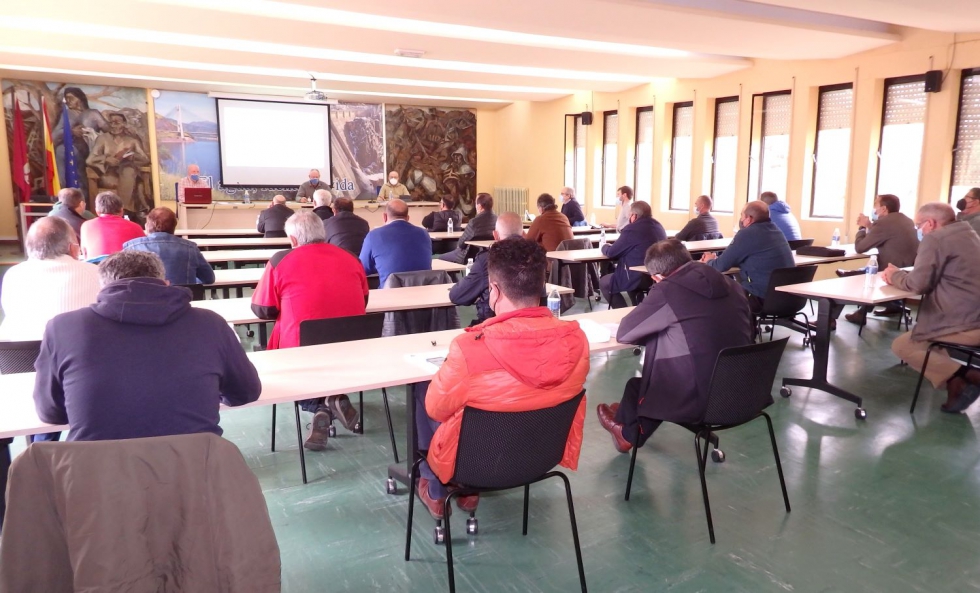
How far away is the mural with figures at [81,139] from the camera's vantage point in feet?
38.7

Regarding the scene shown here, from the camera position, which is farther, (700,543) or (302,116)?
(302,116)

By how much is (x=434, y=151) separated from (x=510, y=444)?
14132 mm

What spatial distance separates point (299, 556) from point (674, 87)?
1044 cm

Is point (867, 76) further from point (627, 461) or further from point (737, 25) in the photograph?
point (627, 461)

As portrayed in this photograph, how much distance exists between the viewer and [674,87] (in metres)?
11.2

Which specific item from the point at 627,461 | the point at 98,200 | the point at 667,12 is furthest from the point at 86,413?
the point at 667,12

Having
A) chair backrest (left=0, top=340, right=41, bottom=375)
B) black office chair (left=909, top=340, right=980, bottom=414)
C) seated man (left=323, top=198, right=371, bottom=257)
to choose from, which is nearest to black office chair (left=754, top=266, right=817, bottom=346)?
black office chair (left=909, top=340, right=980, bottom=414)

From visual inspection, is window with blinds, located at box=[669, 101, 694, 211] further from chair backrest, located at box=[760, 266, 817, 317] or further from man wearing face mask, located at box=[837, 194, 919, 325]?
chair backrest, located at box=[760, 266, 817, 317]

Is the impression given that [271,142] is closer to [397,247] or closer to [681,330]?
[397,247]

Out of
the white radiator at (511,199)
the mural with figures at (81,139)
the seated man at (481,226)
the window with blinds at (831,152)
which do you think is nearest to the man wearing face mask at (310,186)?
the mural with figures at (81,139)

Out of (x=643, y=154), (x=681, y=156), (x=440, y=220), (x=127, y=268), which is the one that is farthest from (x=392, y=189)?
(x=127, y=268)

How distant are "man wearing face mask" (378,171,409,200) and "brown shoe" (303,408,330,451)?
1074 centimetres

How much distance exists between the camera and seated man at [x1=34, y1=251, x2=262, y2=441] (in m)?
1.86

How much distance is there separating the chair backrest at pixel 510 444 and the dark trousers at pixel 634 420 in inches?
38.8
